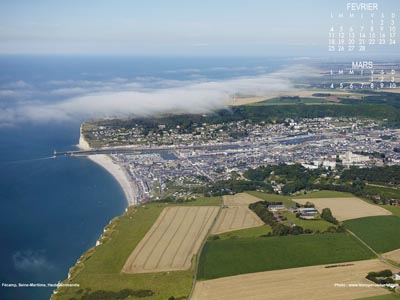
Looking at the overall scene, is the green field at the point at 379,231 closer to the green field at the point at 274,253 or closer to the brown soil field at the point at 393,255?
the brown soil field at the point at 393,255

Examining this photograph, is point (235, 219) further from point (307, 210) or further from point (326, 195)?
point (326, 195)

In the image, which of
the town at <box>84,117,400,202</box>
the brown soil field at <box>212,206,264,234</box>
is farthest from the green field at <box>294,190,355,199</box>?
the brown soil field at <box>212,206,264,234</box>

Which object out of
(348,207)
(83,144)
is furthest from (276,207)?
(83,144)

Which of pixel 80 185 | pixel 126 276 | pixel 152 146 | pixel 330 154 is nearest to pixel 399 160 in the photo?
pixel 330 154

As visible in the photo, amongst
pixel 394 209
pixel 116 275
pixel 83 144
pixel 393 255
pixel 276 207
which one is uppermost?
pixel 83 144

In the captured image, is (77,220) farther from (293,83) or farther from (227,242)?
(293,83)
